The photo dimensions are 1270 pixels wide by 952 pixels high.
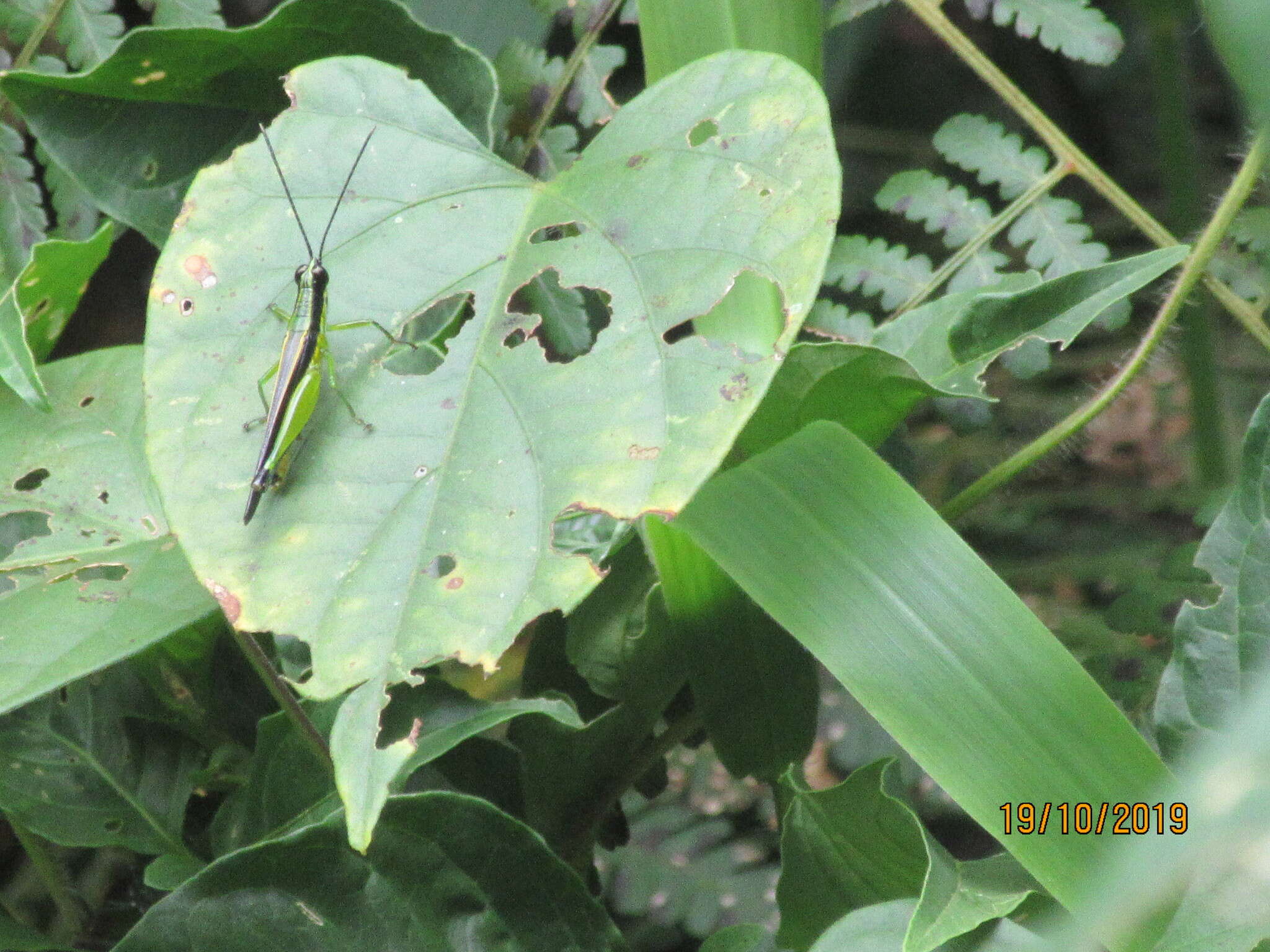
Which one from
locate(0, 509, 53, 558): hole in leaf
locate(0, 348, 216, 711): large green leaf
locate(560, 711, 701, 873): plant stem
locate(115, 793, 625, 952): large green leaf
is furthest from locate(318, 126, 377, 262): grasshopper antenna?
locate(560, 711, 701, 873): plant stem

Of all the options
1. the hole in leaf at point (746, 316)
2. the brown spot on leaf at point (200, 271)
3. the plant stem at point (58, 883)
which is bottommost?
the plant stem at point (58, 883)

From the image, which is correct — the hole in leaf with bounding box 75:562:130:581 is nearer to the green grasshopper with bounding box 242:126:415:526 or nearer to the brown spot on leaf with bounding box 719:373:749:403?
the green grasshopper with bounding box 242:126:415:526

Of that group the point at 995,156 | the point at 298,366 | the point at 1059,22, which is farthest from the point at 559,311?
the point at 1059,22

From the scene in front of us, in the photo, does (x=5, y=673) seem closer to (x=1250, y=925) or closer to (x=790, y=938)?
(x=790, y=938)

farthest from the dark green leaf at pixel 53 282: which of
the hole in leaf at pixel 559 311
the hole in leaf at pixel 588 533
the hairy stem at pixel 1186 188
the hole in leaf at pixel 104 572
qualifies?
the hairy stem at pixel 1186 188

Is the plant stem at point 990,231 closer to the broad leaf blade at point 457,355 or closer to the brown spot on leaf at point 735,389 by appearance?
the broad leaf blade at point 457,355

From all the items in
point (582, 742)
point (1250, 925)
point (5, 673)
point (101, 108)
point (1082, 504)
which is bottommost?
point (1082, 504)

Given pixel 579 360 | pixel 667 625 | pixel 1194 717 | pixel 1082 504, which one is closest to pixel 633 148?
pixel 579 360
